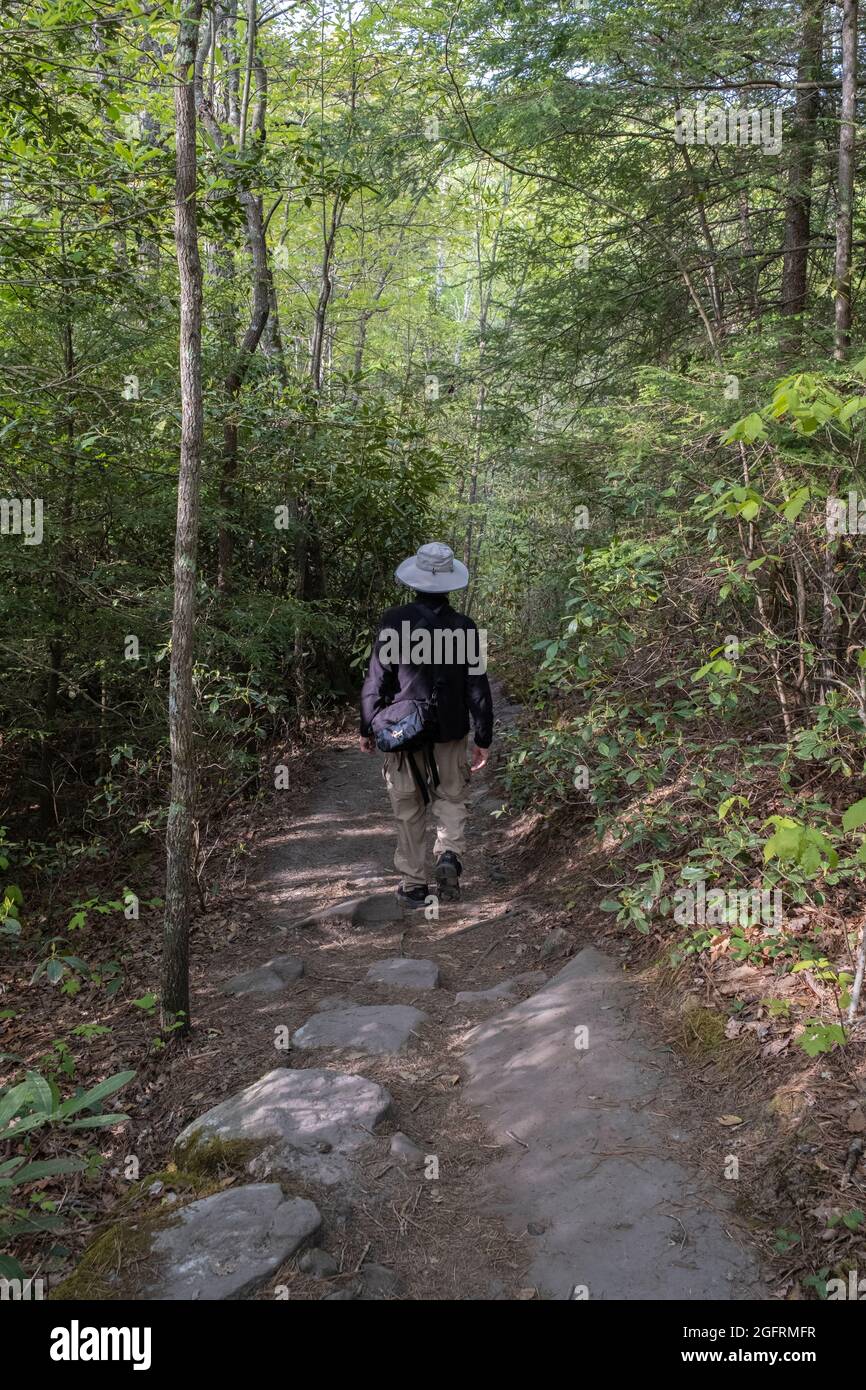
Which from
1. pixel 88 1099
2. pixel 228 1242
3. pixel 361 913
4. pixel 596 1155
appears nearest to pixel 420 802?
pixel 361 913

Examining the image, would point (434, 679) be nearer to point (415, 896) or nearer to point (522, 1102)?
point (415, 896)

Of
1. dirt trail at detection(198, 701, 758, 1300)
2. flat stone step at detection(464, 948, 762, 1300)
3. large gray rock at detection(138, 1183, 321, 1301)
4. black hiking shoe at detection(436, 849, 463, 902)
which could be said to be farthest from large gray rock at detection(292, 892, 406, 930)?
large gray rock at detection(138, 1183, 321, 1301)

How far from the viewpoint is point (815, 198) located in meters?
7.24

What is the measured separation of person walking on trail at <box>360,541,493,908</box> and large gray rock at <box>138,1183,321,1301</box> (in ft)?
10.7

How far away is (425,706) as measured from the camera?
6.19 m

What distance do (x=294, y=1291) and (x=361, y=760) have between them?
7171 millimetres

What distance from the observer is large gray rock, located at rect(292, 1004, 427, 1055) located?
4.68 meters

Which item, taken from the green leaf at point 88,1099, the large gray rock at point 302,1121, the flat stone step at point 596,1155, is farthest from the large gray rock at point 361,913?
the green leaf at point 88,1099

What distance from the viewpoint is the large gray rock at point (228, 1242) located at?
9.64 ft

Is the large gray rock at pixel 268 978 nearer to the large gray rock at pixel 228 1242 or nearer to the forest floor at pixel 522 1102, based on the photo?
the forest floor at pixel 522 1102

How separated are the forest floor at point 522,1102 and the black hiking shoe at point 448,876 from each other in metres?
0.15
